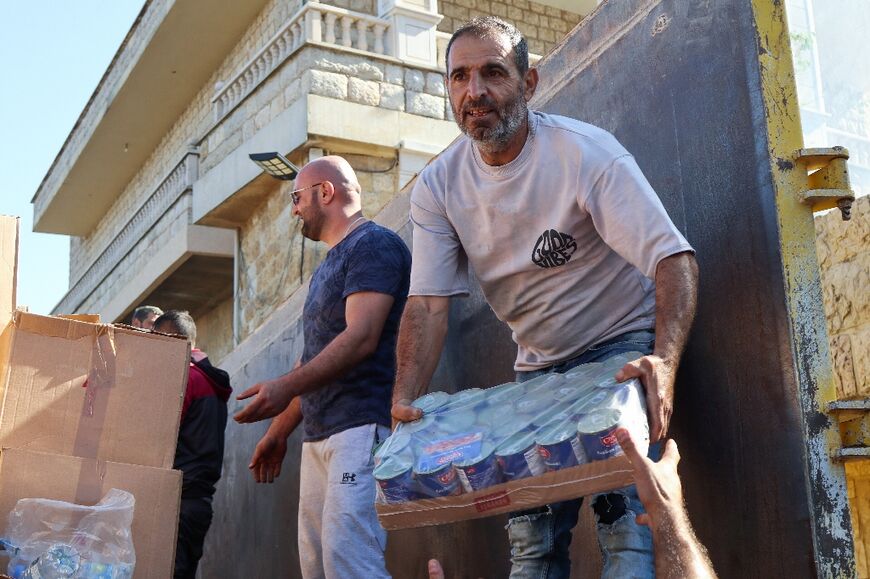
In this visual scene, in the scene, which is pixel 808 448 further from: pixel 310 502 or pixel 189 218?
pixel 189 218

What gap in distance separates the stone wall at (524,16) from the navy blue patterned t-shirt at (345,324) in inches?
434

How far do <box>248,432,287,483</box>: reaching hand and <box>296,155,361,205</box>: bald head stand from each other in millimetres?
1109

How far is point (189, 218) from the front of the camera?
1379 centimetres

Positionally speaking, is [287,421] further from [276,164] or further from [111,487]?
[276,164]

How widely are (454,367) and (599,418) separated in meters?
2.15

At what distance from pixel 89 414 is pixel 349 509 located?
0.97 m

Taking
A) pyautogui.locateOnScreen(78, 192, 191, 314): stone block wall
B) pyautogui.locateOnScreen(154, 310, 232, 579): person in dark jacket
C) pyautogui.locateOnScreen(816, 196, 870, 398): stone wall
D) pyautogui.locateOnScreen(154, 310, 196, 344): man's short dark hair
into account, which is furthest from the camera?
pyautogui.locateOnScreen(78, 192, 191, 314): stone block wall

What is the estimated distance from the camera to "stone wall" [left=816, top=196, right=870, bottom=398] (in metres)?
5.07

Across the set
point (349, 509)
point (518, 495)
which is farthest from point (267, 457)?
point (518, 495)

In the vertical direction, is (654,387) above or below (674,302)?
below

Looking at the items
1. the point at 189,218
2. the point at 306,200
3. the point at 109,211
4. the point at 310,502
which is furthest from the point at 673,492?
the point at 109,211

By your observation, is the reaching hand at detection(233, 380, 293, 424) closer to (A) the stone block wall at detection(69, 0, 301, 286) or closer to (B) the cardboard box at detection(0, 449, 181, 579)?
(B) the cardboard box at detection(0, 449, 181, 579)

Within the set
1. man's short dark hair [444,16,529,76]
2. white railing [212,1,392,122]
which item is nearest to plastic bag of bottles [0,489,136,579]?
man's short dark hair [444,16,529,76]

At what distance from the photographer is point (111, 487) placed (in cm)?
328
